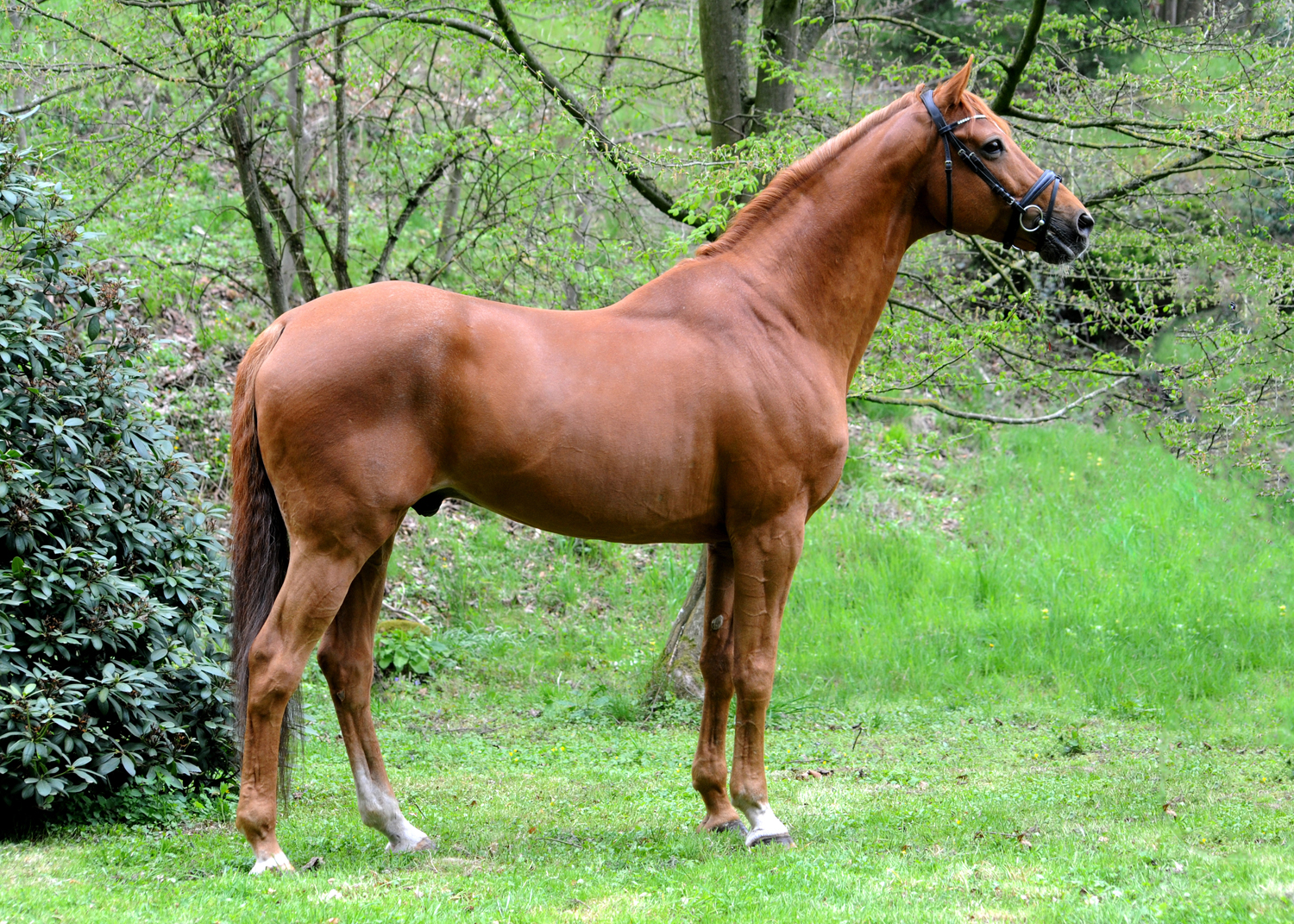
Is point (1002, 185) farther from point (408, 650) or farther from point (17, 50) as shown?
point (17, 50)

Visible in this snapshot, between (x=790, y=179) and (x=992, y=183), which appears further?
(x=790, y=179)

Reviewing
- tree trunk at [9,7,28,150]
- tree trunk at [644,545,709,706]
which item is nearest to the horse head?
tree trunk at [644,545,709,706]

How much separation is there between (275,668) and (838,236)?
9.60 feet

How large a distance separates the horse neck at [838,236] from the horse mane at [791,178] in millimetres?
23

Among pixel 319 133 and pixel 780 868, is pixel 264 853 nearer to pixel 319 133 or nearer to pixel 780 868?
pixel 780 868

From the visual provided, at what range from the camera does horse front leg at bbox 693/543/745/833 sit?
458cm

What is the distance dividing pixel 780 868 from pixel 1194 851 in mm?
1630

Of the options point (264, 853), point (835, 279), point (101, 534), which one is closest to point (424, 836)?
point (264, 853)

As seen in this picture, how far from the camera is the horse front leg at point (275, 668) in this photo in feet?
12.4

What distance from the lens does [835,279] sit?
15.0 feet

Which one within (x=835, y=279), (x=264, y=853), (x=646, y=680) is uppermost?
(x=835, y=279)

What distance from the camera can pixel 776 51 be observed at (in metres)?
7.67

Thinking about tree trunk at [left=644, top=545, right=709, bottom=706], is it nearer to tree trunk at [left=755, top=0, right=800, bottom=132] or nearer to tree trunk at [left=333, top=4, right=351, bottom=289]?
tree trunk at [left=755, top=0, right=800, bottom=132]

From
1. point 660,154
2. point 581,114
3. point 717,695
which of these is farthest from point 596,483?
point 581,114
